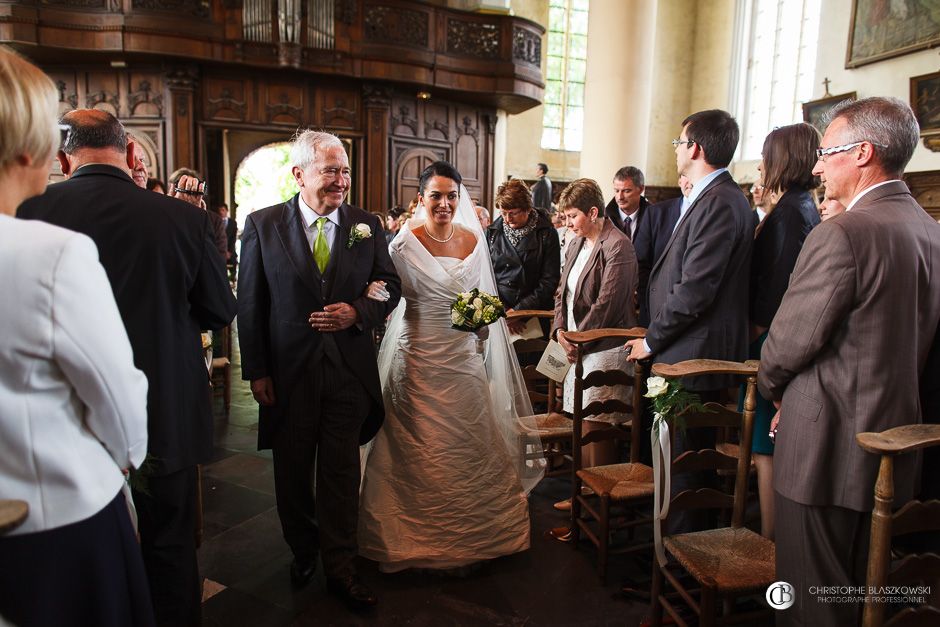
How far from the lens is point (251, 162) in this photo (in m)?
11.6

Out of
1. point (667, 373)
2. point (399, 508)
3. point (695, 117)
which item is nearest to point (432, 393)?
point (399, 508)

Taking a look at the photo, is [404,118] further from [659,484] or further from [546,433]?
[659,484]

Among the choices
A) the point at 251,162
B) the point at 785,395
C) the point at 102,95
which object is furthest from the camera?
the point at 251,162

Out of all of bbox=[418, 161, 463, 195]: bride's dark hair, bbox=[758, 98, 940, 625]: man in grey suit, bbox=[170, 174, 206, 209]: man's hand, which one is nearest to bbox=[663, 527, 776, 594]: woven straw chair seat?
bbox=[758, 98, 940, 625]: man in grey suit

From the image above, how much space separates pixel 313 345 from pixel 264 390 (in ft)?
0.96

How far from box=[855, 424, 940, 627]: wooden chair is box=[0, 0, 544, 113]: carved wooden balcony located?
933 cm

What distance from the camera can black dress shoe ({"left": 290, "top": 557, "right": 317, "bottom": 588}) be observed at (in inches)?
103

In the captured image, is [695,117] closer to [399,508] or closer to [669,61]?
[399,508]

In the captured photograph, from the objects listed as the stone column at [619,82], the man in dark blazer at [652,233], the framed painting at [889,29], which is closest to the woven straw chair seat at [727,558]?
the man in dark blazer at [652,233]

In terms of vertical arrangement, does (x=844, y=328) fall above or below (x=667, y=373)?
above

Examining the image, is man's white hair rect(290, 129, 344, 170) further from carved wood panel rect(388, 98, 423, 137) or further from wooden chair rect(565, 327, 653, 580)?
carved wood panel rect(388, 98, 423, 137)

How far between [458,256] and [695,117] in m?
1.28

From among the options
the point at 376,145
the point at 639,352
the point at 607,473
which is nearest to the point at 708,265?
the point at 639,352

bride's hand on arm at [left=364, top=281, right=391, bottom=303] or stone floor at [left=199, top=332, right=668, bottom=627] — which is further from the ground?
bride's hand on arm at [left=364, top=281, right=391, bottom=303]
